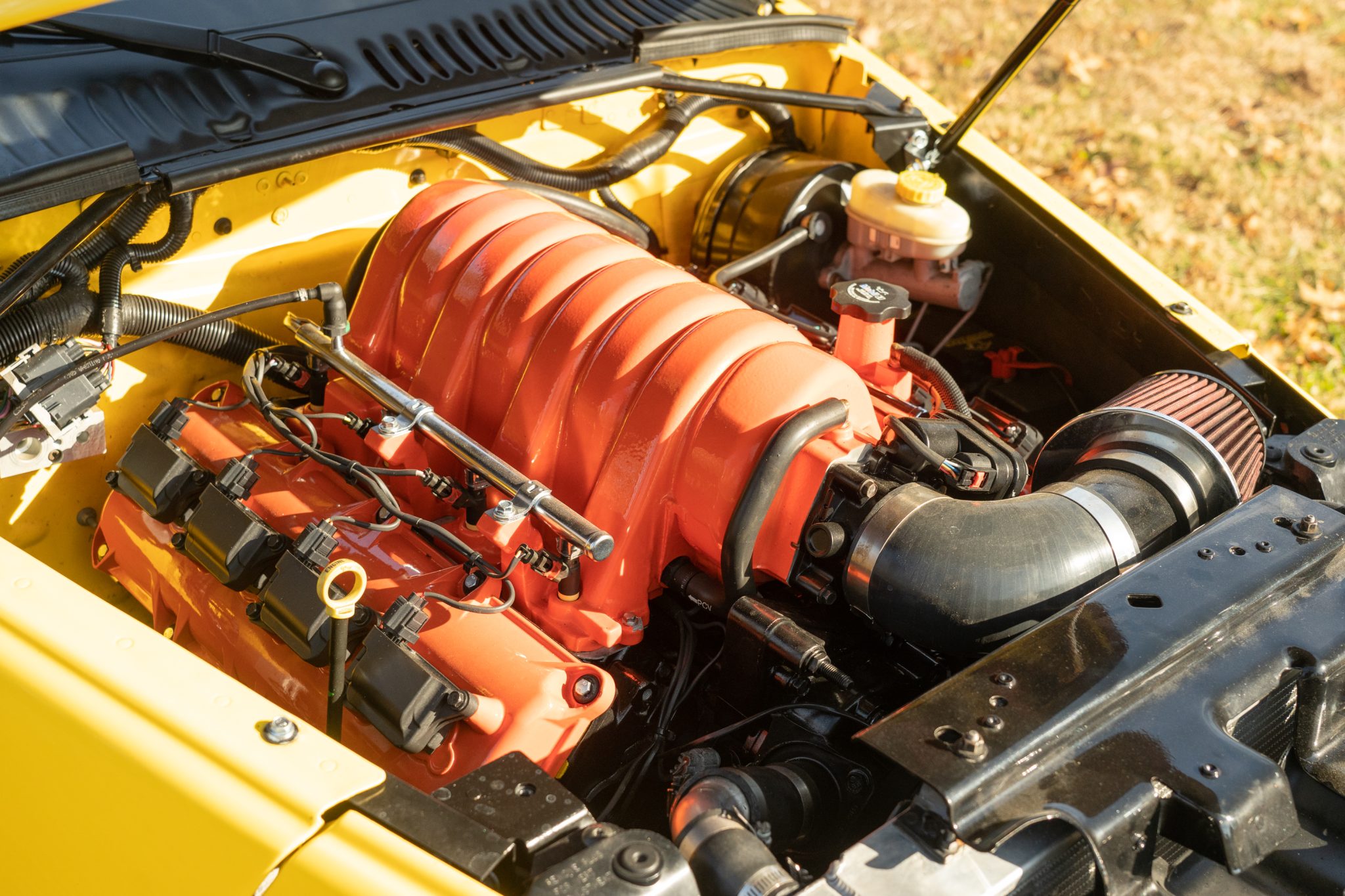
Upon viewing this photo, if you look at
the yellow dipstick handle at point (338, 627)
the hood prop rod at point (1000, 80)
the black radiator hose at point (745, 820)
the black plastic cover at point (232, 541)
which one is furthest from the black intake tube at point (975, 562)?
the hood prop rod at point (1000, 80)

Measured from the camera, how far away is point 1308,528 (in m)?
1.63

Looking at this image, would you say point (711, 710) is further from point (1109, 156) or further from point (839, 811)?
point (1109, 156)

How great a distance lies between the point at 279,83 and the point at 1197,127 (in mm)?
4645

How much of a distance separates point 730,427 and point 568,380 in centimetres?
30

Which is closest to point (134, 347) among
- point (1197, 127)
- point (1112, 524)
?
point (1112, 524)

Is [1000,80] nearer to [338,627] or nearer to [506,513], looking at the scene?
[506,513]

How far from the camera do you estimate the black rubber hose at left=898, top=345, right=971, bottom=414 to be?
6.77 feet

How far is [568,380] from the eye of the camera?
5.90 ft

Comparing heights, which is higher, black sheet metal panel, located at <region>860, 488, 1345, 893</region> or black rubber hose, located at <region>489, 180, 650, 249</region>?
black rubber hose, located at <region>489, 180, 650, 249</region>

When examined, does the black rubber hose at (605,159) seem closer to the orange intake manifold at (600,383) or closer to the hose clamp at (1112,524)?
the orange intake manifold at (600,383)

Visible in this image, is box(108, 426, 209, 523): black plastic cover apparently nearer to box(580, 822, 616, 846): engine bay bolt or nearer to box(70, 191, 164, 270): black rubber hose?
box(70, 191, 164, 270): black rubber hose

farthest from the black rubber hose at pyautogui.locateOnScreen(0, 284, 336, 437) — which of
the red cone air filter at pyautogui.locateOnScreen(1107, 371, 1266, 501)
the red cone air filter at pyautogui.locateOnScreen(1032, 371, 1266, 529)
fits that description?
the red cone air filter at pyautogui.locateOnScreen(1107, 371, 1266, 501)

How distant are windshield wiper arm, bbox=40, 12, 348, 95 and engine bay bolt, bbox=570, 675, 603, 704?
3.93ft

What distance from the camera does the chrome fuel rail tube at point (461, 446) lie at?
161cm
